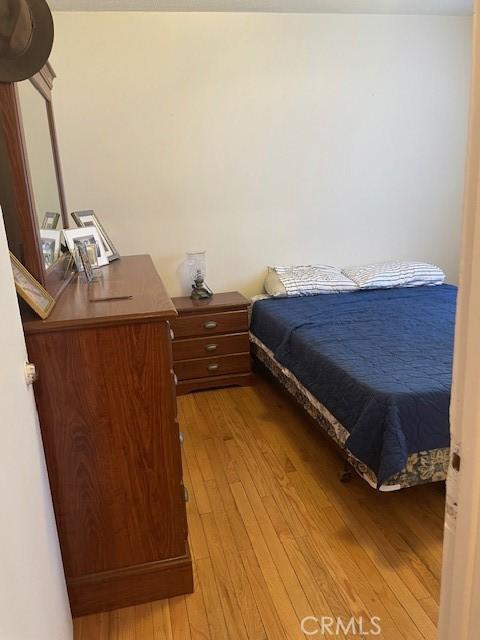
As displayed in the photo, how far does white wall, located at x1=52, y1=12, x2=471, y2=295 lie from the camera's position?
3248 millimetres

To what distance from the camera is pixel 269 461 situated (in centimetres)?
253

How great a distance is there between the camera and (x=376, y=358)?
234 cm

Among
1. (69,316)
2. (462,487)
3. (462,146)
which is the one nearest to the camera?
(462,487)

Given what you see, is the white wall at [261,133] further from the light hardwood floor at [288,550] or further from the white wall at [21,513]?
the white wall at [21,513]

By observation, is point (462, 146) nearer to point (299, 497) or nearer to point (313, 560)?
point (299, 497)

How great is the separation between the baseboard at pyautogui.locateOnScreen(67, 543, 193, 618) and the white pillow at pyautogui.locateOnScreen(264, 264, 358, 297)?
214 centimetres

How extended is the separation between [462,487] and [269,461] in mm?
1912

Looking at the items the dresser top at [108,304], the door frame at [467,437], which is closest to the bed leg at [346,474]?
the dresser top at [108,304]

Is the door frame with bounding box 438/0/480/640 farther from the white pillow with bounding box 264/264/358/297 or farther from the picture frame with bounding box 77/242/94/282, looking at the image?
the white pillow with bounding box 264/264/358/297

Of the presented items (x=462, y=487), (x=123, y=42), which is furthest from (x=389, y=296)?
(x=462, y=487)

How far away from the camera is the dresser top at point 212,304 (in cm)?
331

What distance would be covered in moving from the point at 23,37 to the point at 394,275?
2.92 metres

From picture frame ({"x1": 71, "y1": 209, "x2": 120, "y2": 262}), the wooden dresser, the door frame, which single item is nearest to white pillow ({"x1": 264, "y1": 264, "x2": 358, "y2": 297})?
picture frame ({"x1": 71, "y1": 209, "x2": 120, "y2": 262})

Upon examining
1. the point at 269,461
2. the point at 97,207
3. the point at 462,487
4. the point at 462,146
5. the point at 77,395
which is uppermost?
the point at 462,146
